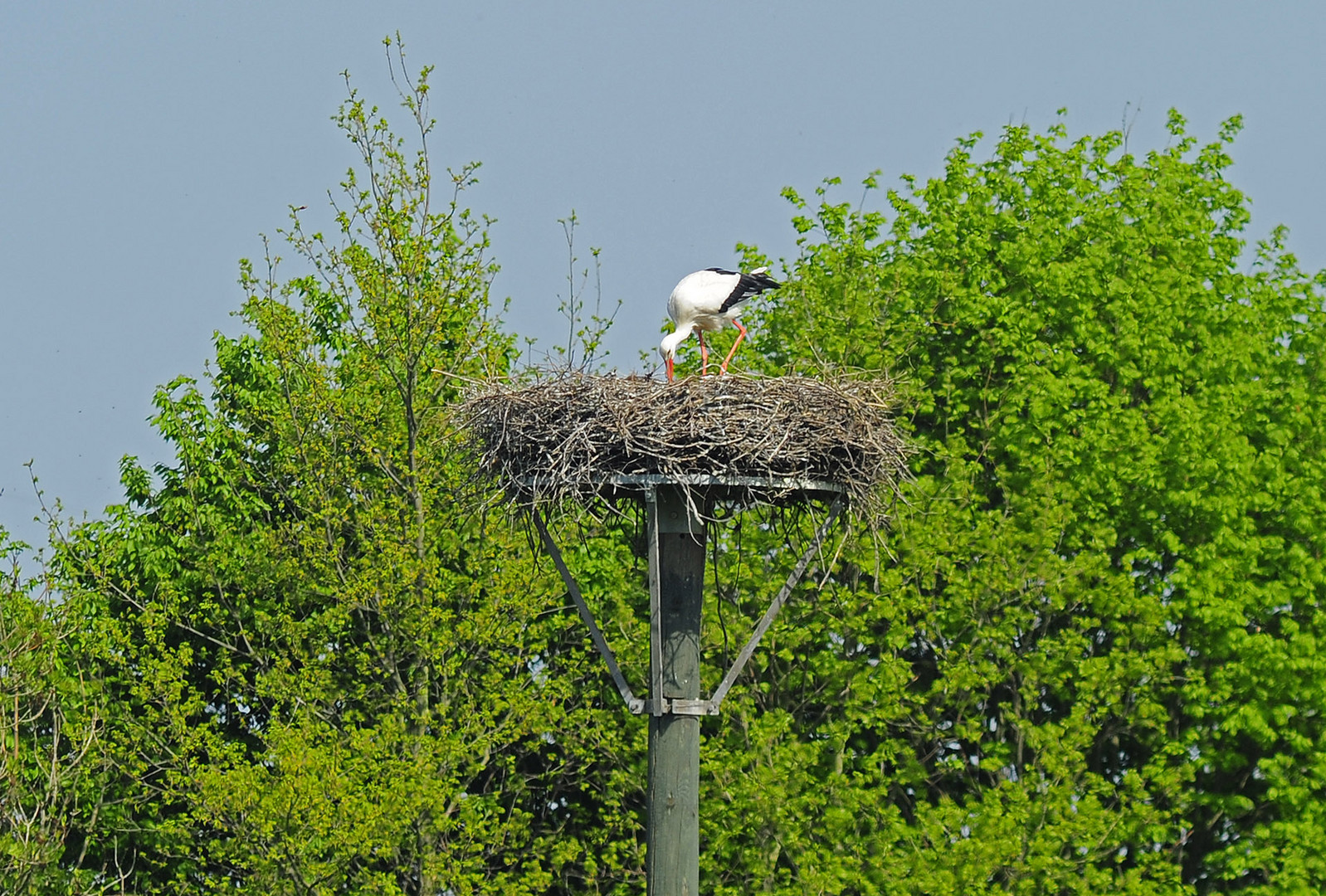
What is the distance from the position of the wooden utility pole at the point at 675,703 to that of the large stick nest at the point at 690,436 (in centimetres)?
41

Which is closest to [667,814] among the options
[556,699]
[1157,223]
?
[556,699]

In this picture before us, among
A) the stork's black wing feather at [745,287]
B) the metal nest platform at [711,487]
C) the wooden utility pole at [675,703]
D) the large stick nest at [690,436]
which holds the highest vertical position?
the stork's black wing feather at [745,287]

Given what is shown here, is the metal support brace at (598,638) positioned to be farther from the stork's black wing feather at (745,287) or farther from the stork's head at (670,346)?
the stork's black wing feather at (745,287)

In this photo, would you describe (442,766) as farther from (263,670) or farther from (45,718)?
(45,718)

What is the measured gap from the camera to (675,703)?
9742 millimetres

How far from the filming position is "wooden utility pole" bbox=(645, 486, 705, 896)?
966 cm

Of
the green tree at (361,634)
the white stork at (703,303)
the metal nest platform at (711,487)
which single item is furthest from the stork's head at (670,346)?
the green tree at (361,634)

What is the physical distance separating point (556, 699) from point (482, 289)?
14.2 feet

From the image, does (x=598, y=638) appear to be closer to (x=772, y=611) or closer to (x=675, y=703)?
(x=675, y=703)

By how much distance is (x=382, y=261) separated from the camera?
18484 millimetres

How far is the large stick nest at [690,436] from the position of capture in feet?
30.4

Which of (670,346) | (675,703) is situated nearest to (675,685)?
(675,703)

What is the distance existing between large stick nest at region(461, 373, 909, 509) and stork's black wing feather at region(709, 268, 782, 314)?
31.9 inches

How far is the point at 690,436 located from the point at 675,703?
4.86 feet
